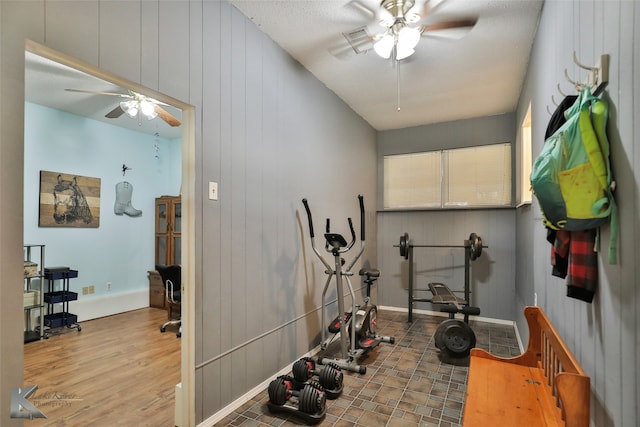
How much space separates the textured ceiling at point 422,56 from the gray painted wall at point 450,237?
0.36 m

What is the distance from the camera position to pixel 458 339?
3.09m

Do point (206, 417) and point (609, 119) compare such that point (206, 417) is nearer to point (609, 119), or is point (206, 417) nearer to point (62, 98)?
point (609, 119)

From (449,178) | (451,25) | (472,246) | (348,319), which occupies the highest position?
(451,25)

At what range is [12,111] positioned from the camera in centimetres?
121

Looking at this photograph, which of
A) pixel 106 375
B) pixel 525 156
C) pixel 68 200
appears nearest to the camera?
pixel 106 375

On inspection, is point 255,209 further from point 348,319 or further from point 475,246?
point 475,246

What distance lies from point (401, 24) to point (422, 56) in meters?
0.73

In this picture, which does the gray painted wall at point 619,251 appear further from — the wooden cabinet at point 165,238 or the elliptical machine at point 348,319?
the wooden cabinet at point 165,238

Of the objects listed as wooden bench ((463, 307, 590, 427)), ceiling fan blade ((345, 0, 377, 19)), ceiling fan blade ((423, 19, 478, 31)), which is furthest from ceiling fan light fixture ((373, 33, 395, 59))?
wooden bench ((463, 307, 590, 427))

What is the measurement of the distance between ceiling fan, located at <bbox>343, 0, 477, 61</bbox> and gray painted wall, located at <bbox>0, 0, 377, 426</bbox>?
2.73ft

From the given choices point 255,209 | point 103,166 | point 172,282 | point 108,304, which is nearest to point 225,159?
point 255,209

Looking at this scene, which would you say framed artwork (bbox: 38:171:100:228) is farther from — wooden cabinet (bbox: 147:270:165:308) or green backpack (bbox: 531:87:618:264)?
green backpack (bbox: 531:87:618:264)

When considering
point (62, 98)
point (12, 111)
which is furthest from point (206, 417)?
point (62, 98)

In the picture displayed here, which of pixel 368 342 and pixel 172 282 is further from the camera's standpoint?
pixel 172 282
